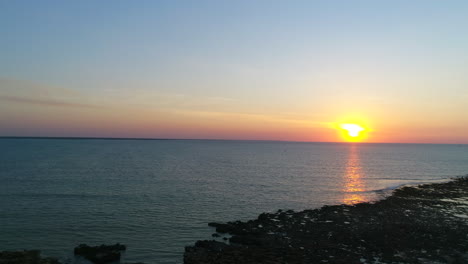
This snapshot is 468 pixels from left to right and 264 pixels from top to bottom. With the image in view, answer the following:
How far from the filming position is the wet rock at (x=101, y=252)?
23.0 meters

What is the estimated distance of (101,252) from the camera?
2398 cm

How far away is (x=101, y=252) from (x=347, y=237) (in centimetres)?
2055

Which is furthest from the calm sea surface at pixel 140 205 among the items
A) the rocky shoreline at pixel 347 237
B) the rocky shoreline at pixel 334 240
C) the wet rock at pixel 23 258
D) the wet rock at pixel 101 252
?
the rocky shoreline at pixel 347 237

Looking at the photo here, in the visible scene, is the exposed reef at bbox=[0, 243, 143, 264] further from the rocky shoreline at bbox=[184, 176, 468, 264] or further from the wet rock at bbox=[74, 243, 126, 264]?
the rocky shoreline at bbox=[184, 176, 468, 264]

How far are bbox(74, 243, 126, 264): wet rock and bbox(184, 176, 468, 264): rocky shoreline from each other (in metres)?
5.23

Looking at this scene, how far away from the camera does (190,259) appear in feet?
75.8

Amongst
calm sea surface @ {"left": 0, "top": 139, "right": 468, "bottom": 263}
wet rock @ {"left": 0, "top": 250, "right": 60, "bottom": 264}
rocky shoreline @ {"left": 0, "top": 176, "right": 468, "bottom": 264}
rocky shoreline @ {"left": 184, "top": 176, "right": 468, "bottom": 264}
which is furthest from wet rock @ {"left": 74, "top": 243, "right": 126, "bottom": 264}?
rocky shoreline @ {"left": 184, "top": 176, "right": 468, "bottom": 264}

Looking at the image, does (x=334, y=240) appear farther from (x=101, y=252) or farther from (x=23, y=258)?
(x=23, y=258)

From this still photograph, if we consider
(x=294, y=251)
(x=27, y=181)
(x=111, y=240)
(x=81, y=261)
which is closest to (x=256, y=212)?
(x=294, y=251)

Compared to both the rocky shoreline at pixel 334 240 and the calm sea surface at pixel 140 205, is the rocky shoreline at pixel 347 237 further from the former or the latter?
the calm sea surface at pixel 140 205

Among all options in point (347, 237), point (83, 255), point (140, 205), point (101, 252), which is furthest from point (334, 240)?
point (140, 205)

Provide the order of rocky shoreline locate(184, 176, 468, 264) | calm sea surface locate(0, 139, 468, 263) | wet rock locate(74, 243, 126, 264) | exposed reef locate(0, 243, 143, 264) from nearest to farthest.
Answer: exposed reef locate(0, 243, 143, 264)
wet rock locate(74, 243, 126, 264)
rocky shoreline locate(184, 176, 468, 264)
calm sea surface locate(0, 139, 468, 263)

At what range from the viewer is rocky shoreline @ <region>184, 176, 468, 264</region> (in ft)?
77.2

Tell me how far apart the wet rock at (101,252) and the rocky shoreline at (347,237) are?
5.23 meters
